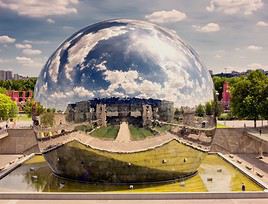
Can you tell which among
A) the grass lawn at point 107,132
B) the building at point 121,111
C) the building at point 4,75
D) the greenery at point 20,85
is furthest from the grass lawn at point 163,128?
the building at point 4,75

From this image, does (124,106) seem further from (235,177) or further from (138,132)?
(235,177)

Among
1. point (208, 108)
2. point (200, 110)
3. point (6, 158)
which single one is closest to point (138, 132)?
point (200, 110)

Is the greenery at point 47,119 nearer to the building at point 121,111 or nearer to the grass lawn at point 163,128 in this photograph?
the building at point 121,111

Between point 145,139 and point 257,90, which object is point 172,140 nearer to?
point 145,139

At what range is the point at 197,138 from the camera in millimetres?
19656

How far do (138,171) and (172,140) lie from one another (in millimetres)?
1890

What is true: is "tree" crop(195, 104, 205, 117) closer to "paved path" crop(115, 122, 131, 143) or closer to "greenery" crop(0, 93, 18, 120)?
"paved path" crop(115, 122, 131, 143)

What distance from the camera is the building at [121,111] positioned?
57.7ft

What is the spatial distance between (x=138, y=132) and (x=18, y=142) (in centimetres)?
1531

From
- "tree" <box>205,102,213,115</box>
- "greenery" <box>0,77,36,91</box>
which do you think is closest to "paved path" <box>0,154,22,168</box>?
"tree" <box>205,102,213,115</box>

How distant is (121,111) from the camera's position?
17.6 metres

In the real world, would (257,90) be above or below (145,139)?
above
